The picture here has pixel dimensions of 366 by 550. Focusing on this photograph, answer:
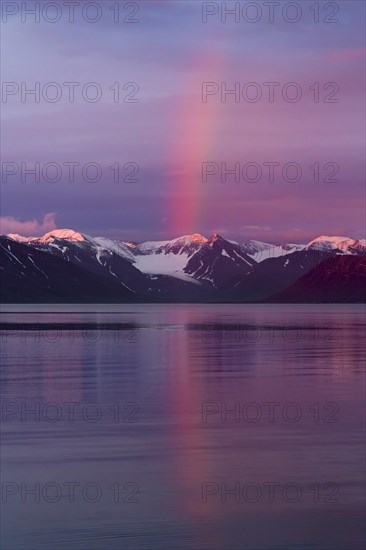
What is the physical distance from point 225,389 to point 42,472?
24.3 meters

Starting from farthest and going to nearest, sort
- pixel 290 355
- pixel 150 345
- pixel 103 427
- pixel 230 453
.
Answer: pixel 150 345 → pixel 290 355 → pixel 103 427 → pixel 230 453

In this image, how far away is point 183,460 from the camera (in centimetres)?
2983

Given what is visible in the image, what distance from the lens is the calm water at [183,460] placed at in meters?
21.7

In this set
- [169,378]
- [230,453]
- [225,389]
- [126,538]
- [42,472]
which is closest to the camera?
[126,538]

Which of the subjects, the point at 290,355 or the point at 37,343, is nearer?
the point at 290,355

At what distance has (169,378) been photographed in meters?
58.7

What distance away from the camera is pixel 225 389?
5106cm

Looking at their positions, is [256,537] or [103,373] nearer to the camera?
[256,537]

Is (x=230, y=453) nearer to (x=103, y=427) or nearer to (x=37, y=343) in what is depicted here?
(x=103, y=427)

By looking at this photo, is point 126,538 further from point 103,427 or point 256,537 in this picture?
point 103,427

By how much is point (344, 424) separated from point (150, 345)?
5981cm

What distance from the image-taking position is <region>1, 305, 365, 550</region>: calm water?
2170 cm

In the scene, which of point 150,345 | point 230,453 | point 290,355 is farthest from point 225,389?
point 150,345

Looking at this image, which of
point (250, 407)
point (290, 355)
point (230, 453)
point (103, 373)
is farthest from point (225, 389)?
point (290, 355)
